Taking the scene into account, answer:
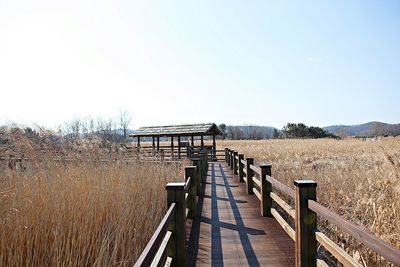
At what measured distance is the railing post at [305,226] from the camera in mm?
3127

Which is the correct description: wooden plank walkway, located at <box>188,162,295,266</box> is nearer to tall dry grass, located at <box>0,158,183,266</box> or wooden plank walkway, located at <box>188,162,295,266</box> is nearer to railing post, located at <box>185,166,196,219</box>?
railing post, located at <box>185,166,196,219</box>

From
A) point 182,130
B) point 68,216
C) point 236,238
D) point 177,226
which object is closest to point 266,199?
point 236,238

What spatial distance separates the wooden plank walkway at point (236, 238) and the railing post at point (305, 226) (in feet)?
1.46

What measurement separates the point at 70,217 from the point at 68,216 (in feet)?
0.14

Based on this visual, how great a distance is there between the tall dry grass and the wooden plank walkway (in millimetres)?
778

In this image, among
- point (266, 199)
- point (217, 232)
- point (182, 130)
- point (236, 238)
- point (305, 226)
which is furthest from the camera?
point (182, 130)

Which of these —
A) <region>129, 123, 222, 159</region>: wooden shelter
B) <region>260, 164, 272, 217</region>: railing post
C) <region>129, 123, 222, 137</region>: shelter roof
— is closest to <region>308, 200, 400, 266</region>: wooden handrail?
<region>260, 164, 272, 217</region>: railing post

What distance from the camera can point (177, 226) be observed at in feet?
10.9

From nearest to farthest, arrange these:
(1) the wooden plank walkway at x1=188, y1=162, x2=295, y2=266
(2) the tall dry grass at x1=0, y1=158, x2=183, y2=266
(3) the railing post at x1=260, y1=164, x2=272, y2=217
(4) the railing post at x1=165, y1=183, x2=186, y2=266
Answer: (2) the tall dry grass at x1=0, y1=158, x2=183, y2=266 < (4) the railing post at x1=165, y1=183, x2=186, y2=266 < (1) the wooden plank walkway at x1=188, y1=162, x2=295, y2=266 < (3) the railing post at x1=260, y1=164, x2=272, y2=217

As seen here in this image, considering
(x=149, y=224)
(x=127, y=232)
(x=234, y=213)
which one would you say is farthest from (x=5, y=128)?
(x=234, y=213)

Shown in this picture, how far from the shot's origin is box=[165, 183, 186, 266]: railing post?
129 inches

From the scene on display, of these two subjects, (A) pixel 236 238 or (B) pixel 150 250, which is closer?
(B) pixel 150 250

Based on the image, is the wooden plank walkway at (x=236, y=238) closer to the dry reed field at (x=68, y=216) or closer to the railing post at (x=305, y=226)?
the railing post at (x=305, y=226)

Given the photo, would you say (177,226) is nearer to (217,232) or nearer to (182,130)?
(217,232)
